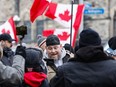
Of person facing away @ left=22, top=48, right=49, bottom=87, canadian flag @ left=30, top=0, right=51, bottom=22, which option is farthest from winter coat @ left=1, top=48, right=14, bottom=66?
canadian flag @ left=30, top=0, right=51, bottom=22

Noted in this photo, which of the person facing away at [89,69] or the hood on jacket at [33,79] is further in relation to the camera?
the hood on jacket at [33,79]

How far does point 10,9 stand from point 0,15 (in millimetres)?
649

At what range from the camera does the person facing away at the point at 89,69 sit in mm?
4996

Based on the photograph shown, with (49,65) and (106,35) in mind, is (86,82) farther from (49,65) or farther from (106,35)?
(106,35)

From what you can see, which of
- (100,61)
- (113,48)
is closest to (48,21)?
(113,48)

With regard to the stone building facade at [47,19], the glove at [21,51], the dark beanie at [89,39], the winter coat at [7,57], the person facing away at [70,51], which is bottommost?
the stone building facade at [47,19]

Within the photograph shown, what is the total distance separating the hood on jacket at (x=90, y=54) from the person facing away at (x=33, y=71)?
999 millimetres

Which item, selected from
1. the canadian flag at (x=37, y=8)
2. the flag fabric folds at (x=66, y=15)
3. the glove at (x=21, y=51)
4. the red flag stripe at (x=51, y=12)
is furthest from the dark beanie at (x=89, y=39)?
the red flag stripe at (x=51, y=12)

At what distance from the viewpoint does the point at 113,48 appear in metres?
7.40

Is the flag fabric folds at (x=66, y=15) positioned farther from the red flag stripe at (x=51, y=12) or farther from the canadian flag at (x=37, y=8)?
the canadian flag at (x=37, y=8)

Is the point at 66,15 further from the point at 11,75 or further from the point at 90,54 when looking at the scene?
the point at 90,54

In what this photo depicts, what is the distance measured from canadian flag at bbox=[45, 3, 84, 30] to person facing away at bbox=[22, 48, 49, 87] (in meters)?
5.85

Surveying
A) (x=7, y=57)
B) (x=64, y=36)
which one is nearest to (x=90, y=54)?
(x=7, y=57)

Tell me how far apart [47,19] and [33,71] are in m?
24.7
